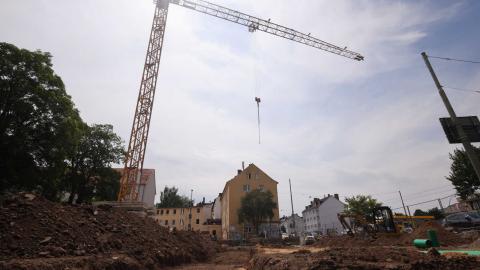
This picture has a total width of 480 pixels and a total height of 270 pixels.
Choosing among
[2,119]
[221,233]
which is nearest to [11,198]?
[2,119]

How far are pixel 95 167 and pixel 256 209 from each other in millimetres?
26925

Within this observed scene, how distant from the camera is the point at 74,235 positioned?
1316 cm

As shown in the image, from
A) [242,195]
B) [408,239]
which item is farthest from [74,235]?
[242,195]

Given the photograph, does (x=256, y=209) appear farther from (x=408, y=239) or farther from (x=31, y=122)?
(x=31, y=122)

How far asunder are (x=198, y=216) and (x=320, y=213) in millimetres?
35205

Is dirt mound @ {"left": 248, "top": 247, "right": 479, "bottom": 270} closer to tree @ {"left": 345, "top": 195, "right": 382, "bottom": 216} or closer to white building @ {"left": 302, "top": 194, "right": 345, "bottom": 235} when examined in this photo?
tree @ {"left": 345, "top": 195, "right": 382, "bottom": 216}

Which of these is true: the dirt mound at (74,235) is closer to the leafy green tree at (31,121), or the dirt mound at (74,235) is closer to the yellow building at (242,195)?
the leafy green tree at (31,121)

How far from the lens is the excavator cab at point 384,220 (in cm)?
2395

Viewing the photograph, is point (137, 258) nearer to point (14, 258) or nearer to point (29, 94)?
point (14, 258)

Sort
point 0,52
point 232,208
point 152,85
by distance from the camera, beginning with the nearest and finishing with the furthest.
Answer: point 0,52 < point 152,85 < point 232,208

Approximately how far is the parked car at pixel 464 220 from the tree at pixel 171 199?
6637 cm

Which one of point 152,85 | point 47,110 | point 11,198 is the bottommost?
point 11,198

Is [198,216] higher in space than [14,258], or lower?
higher

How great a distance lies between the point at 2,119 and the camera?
19.0 m
